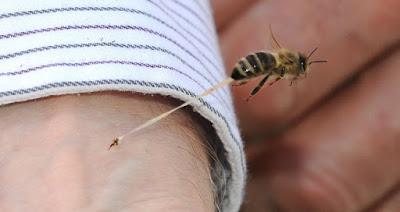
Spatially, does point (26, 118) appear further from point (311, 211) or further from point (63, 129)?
point (311, 211)

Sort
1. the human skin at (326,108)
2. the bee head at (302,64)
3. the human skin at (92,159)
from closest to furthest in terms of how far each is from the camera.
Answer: the human skin at (92,159), the bee head at (302,64), the human skin at (326,108)

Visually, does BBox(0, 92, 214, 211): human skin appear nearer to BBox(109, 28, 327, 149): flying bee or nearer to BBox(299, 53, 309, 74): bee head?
BBox(109, 28, 327, 149): flying bee

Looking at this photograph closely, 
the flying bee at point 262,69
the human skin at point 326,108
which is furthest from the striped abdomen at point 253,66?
the human skin at point 326,108

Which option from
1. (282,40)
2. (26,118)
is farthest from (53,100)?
(282,40)

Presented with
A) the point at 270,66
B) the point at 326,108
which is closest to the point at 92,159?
the point at 270,66

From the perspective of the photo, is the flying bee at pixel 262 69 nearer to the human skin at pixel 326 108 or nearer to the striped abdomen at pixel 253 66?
the striped abdomen at pixel 253 66

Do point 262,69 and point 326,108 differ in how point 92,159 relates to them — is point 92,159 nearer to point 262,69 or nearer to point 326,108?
point 262,69

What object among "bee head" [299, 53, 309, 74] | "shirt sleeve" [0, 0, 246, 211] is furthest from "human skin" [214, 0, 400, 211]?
"shirt sleeve" [0, 0, 246, 211]
